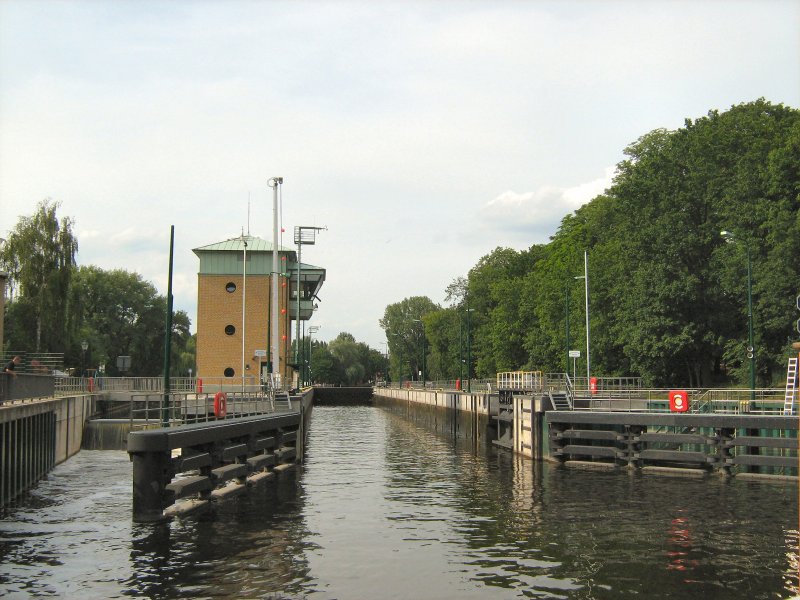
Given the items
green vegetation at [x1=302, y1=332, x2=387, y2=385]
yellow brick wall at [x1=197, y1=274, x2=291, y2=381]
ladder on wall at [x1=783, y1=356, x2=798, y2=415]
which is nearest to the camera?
ladder on wall at [x1=783, y1=356, x2=798, y2=415]

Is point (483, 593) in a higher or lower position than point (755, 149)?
lower

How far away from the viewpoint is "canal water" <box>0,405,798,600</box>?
13.5m

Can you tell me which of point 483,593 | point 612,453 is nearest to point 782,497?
point 612,453

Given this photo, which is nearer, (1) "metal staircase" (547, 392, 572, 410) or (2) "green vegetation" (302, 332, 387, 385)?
(1) "metal staircase" (547, 392, 572, 410)

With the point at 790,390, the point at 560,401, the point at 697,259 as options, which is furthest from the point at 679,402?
the point at 697,259

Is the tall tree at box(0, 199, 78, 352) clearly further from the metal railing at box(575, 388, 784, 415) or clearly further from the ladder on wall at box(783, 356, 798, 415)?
the ladder on wall at box(783, 356, 798, 415)

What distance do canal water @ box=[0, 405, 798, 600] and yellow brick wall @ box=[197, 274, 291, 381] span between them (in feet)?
148

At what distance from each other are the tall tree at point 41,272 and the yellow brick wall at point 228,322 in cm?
1120

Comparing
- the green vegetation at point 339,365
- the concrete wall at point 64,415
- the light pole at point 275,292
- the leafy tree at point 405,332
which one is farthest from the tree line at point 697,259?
the green vegetation at point 339,365

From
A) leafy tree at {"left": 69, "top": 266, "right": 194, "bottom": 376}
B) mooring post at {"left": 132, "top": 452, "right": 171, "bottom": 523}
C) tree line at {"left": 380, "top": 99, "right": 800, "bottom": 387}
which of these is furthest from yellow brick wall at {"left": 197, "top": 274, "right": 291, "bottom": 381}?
mooring post at {"left": 132, "top": 452, "right": 171, "bottom": 523}

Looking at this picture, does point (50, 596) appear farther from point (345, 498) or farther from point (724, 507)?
point (724, 507)

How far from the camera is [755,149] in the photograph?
4784cm

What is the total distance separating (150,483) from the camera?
58.6ft

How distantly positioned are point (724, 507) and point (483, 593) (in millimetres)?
10825
